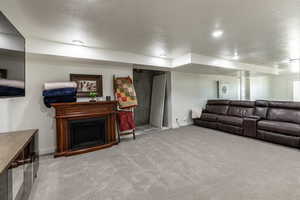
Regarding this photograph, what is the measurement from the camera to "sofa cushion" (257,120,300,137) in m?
3.10

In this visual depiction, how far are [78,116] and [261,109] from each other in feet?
16.5

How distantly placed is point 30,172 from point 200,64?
4238 mm

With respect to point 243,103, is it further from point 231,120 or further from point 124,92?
point 124,92

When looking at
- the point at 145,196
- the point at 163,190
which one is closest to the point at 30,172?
the point at 145,196

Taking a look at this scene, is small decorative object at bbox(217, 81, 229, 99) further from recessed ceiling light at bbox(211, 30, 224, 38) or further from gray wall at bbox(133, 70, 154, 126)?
recessed ceiling light at bbox(211, 30, 224, 38)

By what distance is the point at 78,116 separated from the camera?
10.0ft

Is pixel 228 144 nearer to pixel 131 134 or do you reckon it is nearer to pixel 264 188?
pixel 264 188

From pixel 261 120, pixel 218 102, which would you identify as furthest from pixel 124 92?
pixel 261 120

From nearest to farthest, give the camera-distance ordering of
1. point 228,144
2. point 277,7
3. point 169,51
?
point 277,7 < point 228,144 < point 169,51

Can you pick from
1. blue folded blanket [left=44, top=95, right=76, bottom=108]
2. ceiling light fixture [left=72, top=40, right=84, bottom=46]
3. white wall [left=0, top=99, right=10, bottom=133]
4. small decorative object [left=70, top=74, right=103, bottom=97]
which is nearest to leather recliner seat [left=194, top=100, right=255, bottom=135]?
small decorative object [left=70, top=74, right=103, bottom=97]

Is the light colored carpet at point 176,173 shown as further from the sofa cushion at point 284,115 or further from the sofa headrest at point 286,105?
the sofa headrest at point 286,105

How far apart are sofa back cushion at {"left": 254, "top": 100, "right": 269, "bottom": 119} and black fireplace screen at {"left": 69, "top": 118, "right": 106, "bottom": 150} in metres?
4.44

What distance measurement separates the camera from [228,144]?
3367 millimetres

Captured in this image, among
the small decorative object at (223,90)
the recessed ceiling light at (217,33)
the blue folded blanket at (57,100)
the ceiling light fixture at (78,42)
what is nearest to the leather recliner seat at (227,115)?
the small decorative object at (223,90)
